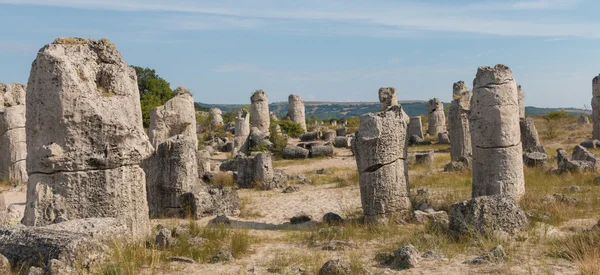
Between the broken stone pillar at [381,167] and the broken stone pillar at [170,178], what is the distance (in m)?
3.77

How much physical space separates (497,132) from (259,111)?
63.6 ft

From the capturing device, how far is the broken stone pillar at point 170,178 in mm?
11031

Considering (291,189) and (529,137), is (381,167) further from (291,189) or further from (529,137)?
(529,137)

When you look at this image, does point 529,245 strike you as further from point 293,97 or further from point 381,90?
point 293,97

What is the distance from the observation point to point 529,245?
697 centimetres

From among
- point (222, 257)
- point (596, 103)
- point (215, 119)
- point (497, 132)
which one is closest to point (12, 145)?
point (222, 257)

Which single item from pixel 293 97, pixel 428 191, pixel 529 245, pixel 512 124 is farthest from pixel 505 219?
pixel 293 97

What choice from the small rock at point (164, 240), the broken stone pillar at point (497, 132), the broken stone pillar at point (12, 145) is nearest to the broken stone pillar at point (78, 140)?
the small rock at point (164, 240)

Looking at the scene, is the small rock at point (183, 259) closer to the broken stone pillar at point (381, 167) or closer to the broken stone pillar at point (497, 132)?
the broken stone pillar at point (381, 167)

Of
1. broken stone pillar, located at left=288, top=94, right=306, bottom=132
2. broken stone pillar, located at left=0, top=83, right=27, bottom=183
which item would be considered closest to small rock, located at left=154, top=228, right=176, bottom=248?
broken stone pillar, located at left=0, top=83, right=27, bottom=183

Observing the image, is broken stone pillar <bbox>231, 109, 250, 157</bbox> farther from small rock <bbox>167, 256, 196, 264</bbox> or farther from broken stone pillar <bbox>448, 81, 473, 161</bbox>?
small rock <bbox>167, 256, 196, 264</bbox>

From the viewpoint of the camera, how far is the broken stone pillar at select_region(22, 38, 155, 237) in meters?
5.93

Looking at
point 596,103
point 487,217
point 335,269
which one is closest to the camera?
point 335,269

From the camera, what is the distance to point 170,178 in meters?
11.1
